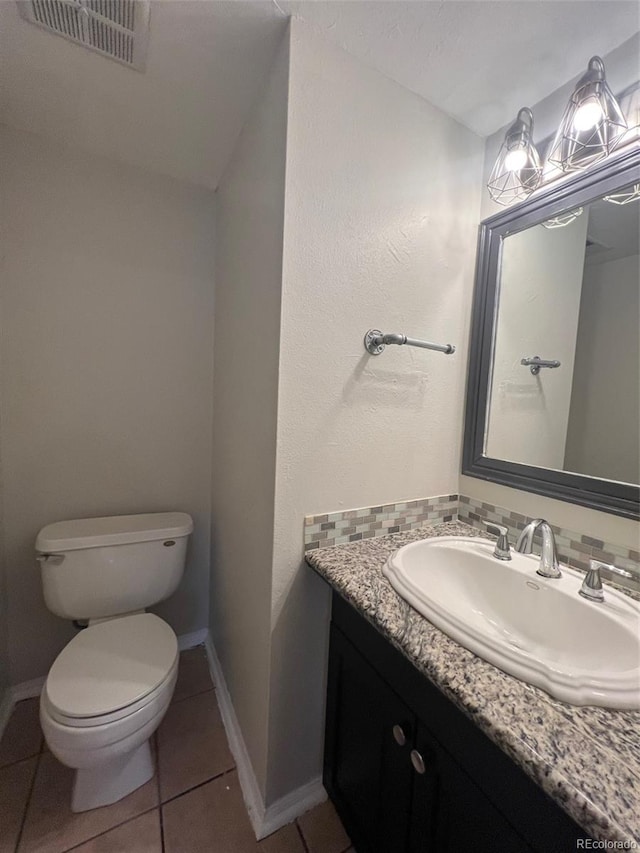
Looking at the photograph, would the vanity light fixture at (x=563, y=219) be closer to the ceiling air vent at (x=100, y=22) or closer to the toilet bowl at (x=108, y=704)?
the ceiling air vent at (x=100, y=22)

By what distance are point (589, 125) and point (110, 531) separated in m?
1.94

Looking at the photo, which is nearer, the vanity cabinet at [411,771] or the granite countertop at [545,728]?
the granite countertop at [545,728]

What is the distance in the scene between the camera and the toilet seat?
94cm

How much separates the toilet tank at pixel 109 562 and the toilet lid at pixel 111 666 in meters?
0.09

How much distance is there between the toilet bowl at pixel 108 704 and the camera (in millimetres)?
925

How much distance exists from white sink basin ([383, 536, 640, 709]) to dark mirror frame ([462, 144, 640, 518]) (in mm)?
206

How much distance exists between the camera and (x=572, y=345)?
3.20 feet

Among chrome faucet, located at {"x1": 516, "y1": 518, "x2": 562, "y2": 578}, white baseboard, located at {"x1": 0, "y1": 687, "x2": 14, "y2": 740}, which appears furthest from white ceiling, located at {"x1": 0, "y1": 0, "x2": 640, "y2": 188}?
white baseboard, located at {"x1": 0, "y1": 687, "x2": 14, "y2": 740}

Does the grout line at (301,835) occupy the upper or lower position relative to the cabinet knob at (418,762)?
lower

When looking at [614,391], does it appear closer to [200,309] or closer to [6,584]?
[200,309]

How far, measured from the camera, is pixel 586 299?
94cm

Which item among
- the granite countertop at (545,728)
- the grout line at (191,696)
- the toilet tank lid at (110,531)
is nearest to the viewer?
the granite countertop at (545,728)

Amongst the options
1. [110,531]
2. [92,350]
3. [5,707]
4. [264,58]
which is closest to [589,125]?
[264,58]

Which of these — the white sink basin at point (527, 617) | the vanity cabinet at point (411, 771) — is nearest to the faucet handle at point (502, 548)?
the white sink basin at point (527, 617)
